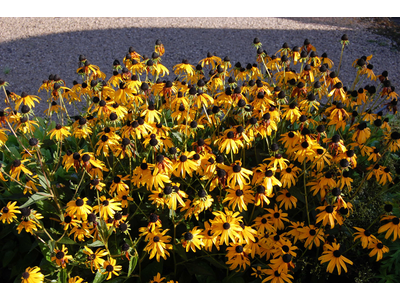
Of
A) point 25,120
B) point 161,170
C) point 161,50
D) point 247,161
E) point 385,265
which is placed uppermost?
point 161,50

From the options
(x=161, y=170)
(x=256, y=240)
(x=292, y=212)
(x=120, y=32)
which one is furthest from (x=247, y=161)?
(x=120, y=32)

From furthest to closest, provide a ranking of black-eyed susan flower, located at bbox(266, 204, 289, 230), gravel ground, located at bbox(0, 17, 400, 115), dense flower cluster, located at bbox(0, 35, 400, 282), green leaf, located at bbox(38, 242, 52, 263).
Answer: gravel ground, located at bbox(0, 17, 400, 115)
black-eyed susan flower, located at bbox(266, 204, 289, 230)
green leaf, located at bbox(38, 242, 52, 263)
dense flower cluster, located at bbox(0, 35, 400, 282)

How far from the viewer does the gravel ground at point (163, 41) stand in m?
6.43

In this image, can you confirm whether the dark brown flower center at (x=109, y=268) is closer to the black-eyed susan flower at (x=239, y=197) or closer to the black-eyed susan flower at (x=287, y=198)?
the black-eyed susan flower at (x=239, y=197)

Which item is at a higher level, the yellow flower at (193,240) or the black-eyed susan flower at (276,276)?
the yellow flower at (193,240)

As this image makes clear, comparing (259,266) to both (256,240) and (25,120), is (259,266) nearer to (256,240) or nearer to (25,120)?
(256,240)

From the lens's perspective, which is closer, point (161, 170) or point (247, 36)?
point (161, 170)

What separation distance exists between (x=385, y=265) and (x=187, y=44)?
5806 mm

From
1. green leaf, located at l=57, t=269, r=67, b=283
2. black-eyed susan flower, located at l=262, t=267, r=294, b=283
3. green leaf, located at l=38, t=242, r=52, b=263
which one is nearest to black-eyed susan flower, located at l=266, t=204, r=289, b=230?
black-eyed susan flower, located at l=262, t=267, r=294, b=283

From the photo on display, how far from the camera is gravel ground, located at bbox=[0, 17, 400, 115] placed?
6.43 metres

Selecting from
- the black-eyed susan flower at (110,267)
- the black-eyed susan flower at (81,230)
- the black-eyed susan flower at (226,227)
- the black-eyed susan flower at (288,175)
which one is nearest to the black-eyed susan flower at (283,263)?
the black-eyed susan flower at (226,227)

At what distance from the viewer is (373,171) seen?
2324 mm

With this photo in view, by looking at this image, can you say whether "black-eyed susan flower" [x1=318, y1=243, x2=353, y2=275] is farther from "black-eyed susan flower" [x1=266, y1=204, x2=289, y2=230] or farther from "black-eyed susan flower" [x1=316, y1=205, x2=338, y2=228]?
"black-eyed susan flower" [x1=266, y1=204, x2=289, y2=230]

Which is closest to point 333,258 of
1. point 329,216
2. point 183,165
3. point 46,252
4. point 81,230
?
point 329,216
